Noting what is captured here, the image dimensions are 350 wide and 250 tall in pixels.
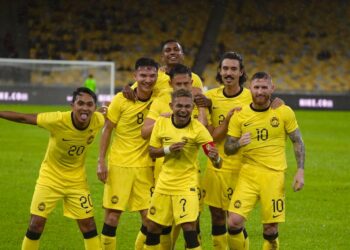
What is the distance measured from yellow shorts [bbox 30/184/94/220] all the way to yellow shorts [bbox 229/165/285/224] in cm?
150

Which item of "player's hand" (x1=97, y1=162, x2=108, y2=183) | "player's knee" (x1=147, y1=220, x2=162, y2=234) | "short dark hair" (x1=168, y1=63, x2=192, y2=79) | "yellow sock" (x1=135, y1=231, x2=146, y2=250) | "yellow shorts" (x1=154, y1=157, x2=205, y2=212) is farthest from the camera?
"yellow sock" (x1=135, y1=231, x2=146, y2=250)

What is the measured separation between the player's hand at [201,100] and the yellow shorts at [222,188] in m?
0.72

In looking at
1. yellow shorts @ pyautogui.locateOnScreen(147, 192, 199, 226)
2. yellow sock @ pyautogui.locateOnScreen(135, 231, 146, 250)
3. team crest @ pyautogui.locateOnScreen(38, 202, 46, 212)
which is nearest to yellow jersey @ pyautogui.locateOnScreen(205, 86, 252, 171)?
yellow shorts @ pyautogui.locateOnScreen(147, 192, 199, 226)

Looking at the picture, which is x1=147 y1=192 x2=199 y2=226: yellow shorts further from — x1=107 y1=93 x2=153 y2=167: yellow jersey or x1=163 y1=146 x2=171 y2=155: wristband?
x1=107 y1=93 x2=153 y2=167: yellow jersey

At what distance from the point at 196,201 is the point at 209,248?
2385mm

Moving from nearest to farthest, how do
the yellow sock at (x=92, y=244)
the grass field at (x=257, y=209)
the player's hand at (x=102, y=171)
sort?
1. the yellow sock at (x=92, y=244)
2. the player's hand at (x=102, y=171)
3. the grass field at (x=257, y=209)

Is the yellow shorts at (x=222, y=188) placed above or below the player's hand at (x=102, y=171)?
below

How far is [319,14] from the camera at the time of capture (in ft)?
163

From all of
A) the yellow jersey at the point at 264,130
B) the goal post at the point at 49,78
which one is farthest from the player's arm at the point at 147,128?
the goal post at the point at 49,78

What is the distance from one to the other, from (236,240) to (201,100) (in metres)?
1.48

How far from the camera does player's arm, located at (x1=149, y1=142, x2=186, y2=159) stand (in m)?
8.54

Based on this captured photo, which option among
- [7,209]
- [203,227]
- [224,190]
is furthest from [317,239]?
[7,209]

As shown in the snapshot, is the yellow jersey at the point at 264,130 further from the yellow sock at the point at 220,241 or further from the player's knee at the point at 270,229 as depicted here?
the yellow sock at the point at 220,241

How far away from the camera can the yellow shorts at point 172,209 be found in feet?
28.3
